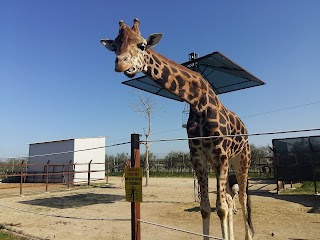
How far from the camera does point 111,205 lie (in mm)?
10766

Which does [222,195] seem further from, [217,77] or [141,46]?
[217,77]

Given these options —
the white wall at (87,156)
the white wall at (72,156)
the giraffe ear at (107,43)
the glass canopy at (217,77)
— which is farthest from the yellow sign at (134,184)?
the white wall at (87,156)

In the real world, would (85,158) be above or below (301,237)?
above

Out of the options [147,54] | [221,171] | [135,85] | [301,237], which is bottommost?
[301,237]

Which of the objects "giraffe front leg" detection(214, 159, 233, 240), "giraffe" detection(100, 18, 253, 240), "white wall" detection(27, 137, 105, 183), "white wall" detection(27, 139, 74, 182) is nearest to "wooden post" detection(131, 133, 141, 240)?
"giraffe" detection(100, 18, 253, 240)

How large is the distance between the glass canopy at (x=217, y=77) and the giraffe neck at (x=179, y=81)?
2.20m

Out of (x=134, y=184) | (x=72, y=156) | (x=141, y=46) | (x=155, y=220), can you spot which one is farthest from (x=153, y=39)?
(x=72, y=156)

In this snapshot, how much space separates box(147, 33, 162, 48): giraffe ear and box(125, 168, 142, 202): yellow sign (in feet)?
5.38

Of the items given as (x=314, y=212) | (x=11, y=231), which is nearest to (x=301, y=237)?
(x=314, y=212)

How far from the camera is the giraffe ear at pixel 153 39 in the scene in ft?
11.9

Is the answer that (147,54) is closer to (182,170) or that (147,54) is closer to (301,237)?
(301,237)

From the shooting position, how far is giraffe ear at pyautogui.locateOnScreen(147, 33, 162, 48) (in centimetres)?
363

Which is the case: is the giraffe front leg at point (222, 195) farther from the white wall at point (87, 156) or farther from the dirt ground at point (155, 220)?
the white wall at point (87, 156)

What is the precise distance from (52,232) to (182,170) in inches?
1187
